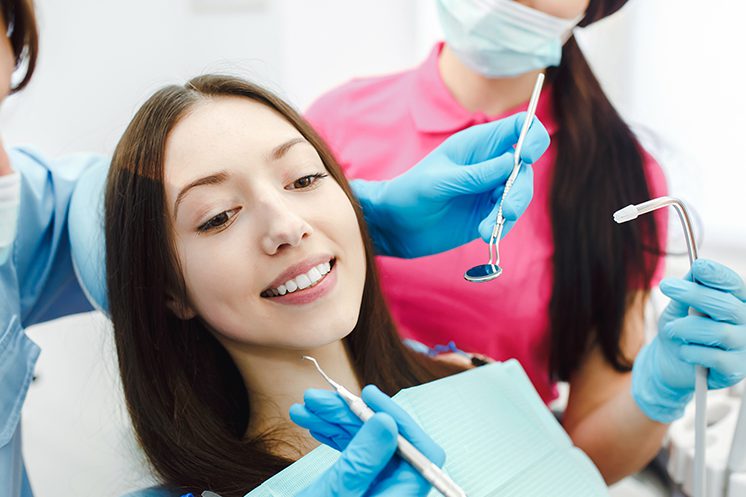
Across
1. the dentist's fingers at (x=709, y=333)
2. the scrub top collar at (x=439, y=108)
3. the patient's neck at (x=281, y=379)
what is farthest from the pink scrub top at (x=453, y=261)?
the dentist's fingers at (x=709, y=333)

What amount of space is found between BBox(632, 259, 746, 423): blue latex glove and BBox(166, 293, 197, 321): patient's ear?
0.60 m

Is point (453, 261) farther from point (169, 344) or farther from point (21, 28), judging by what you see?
point (21, 28)

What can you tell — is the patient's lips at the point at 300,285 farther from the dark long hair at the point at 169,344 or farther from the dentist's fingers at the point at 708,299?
the dentist's fingers at the point at 708,299

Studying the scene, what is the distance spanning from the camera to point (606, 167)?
1289 mm

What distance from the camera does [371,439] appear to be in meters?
0.67

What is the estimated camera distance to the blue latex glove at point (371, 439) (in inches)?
26.3

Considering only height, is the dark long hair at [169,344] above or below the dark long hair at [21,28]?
below

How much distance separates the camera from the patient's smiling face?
908mm

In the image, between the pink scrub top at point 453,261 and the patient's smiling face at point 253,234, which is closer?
the patient's smiling face at point 253,234

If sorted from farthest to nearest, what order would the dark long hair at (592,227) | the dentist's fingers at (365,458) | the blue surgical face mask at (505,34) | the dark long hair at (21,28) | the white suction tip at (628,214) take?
the dark long hair at (592,227)
the blue surgical face mask at (505,34)
the dark long hair at (21,28)
the white suction tip at (628,214)
the dentist's fingers at (365,458)

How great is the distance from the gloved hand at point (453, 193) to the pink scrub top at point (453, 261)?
8cm

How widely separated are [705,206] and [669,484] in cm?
77

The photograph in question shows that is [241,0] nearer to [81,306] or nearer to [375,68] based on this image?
[375,68]

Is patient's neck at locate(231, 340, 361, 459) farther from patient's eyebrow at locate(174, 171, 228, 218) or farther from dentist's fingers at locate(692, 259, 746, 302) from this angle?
dentist's fingers at locate(692, 259, 746, 302)
